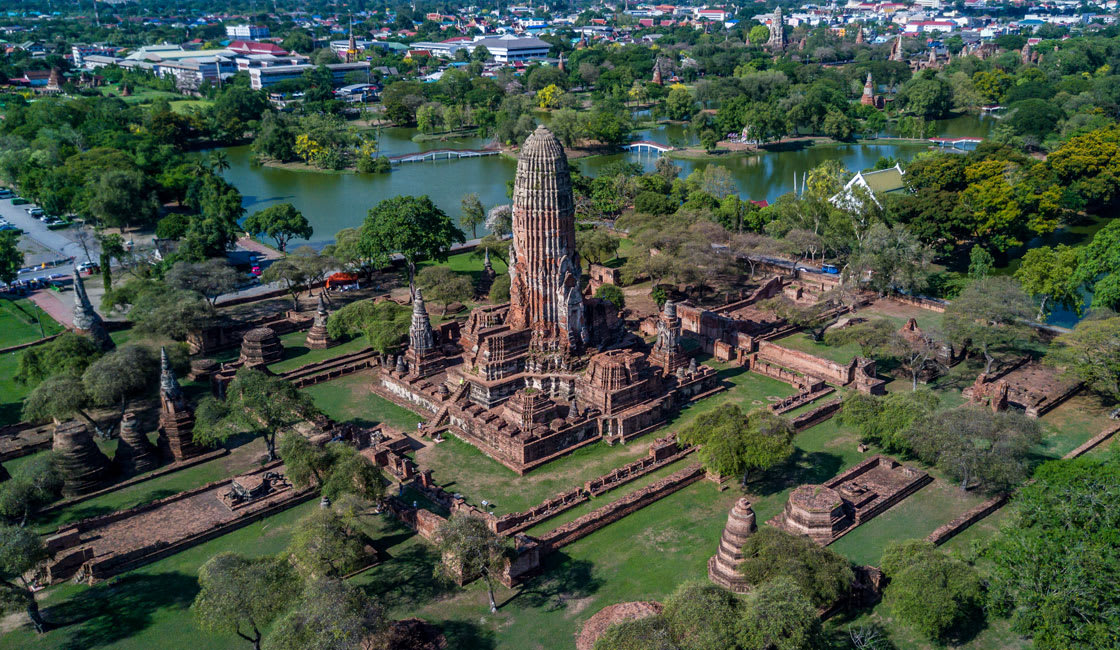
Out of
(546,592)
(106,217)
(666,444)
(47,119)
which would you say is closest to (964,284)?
(666,444)

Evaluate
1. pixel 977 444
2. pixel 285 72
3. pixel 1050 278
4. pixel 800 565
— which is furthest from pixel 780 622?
pixel 285 72

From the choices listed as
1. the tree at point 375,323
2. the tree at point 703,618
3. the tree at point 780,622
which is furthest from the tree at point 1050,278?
the tree at point 375,323

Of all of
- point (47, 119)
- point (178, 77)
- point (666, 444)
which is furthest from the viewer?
point (178, 77)

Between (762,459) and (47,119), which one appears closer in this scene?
(762,459)

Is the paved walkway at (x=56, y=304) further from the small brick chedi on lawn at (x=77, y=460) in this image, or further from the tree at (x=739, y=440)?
the tree at (x=739, y=440)

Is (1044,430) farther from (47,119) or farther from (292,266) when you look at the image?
(47,119)

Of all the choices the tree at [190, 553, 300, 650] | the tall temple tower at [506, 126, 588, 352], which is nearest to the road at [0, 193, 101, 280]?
the tall temple tower at [506, 126, 588, 352]
